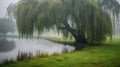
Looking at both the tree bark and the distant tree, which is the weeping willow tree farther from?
the distant tree

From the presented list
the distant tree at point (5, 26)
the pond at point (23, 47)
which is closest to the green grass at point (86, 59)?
the pond at point (23, 47)

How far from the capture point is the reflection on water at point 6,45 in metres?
2.90

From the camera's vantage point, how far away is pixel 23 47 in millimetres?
2916

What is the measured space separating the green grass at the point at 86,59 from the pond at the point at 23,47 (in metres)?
0.11

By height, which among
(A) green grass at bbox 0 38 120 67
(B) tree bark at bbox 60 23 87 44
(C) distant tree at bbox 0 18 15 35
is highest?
(C) distant tree at bbox 0 18 15 35

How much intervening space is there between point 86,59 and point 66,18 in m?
0.68

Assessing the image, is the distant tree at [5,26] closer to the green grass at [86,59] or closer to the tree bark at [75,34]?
the green grass at [86,59]

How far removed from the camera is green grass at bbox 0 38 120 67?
2738 mm

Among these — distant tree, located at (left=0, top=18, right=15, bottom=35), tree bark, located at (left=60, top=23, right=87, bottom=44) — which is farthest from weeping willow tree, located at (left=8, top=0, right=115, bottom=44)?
distant tree, located at (left=0, top=18, right=15, bottom=35)

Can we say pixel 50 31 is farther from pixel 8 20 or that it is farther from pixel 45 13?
pixel 8 20

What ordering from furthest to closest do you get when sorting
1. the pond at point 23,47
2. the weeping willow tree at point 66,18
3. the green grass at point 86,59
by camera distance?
1. the weeping willow tree at point 66,18
2. the pond at point 23,47
3. the green grass at point 86,59

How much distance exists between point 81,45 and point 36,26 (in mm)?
725

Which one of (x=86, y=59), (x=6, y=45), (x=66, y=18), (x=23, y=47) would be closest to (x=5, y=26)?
(x=6, y=45)

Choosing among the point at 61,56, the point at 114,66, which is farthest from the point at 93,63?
the point at 61,56
